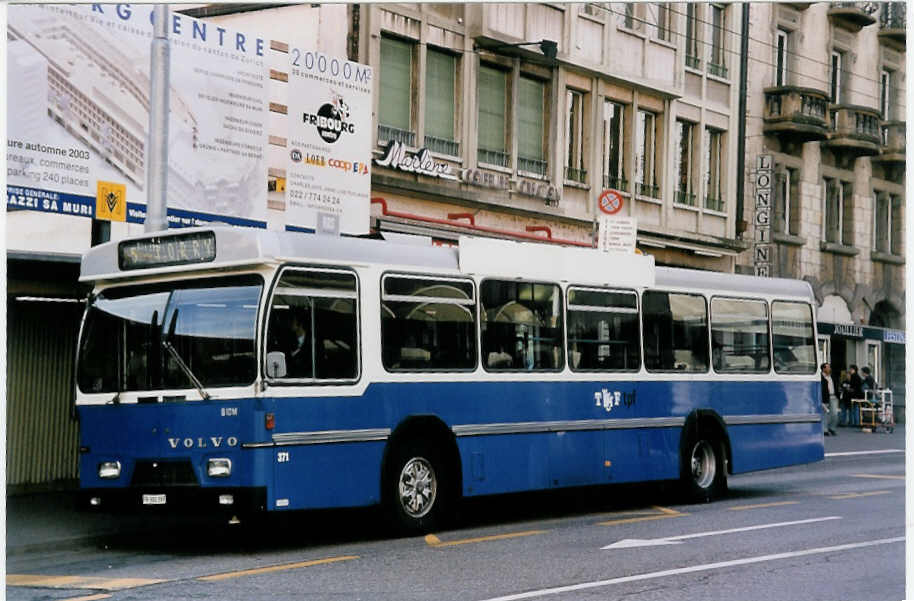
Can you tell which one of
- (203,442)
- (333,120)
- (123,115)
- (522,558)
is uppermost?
(333,120)

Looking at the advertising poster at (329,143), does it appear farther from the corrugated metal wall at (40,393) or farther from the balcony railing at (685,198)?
the balcony railing at (685,198)

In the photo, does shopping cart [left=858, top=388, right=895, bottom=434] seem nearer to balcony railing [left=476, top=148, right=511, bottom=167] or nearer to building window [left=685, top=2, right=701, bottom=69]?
building window [left=685, top=2, right=701, bottom=69]

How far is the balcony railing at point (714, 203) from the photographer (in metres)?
35.7

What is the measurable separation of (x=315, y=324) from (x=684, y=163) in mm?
22642

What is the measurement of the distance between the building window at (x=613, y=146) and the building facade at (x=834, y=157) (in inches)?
199

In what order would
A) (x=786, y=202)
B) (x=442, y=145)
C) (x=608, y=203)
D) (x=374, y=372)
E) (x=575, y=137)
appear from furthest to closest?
(x=786, y=202)
(x=575, y=137)
(x=442, y=145)
(x=608, y=203)
(x=374, y=372)

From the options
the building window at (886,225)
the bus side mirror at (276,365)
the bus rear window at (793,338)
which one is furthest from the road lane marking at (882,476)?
the building window at (886,225)

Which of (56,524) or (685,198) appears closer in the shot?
(56,524)

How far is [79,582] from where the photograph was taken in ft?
37.9

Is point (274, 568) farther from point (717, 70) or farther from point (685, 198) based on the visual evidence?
point (717, 70)

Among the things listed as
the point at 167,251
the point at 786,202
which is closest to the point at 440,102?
the point at 786,202

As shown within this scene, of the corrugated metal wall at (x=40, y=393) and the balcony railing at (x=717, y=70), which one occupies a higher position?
the balcony railing at (x=717, y=70)

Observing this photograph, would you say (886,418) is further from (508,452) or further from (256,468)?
(256,468)

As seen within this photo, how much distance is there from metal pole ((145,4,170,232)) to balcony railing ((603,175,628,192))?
16846 mm
